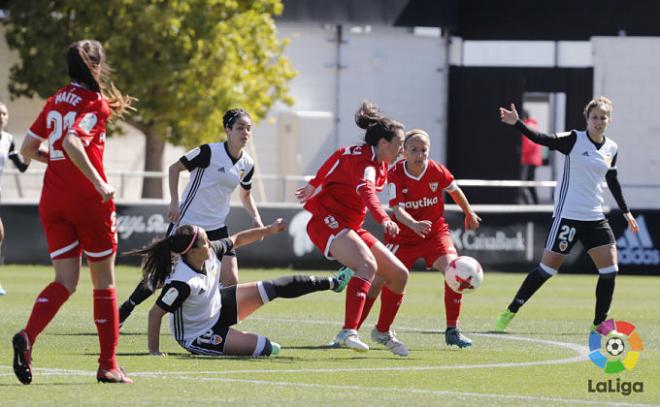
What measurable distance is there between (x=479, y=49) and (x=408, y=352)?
2862 centimetres

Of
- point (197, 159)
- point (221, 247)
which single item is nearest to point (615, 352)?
point (221, 247)

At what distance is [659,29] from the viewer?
123 ft

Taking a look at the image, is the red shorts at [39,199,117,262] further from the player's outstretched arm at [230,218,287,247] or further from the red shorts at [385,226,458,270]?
the red shorts at [385,226,458,270]

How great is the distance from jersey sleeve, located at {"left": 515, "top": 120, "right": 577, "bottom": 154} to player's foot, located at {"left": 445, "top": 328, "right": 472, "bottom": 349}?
1.94m

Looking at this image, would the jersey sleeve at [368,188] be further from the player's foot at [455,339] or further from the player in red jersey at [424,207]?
the player's foot at [455,339]

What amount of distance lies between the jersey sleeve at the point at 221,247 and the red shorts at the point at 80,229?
2.33m

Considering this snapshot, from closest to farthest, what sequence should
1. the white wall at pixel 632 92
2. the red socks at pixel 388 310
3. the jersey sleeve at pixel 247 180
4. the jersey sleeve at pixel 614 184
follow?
the red socks at pixel 388 310, the jersey sleeve at pixel 247 180, the jersey sleeve at pixel 614 184, the white wall at pixel 632 92

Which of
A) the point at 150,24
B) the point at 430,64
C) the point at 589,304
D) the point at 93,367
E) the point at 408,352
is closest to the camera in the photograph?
the point at 93,367

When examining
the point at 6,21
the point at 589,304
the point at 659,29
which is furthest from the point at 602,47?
the point at 589,304

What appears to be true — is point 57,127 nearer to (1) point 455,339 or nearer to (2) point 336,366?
(2) point 336,366

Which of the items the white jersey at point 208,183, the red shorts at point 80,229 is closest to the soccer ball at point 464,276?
the white jersey at point 208,183

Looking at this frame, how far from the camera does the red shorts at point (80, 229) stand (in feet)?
28.8

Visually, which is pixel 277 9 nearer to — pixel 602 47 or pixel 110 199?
pixel 602 47

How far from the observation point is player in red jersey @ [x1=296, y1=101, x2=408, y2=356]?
11.2 m
